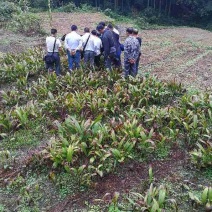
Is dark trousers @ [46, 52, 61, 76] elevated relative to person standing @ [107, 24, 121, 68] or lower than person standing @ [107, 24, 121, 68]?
lower

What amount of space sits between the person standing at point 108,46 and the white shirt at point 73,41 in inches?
27.1

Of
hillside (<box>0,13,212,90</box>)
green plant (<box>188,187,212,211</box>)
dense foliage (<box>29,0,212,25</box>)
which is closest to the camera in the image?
green plant (<box>188,187,212,211</box>)

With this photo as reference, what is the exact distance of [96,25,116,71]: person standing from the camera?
9297mm

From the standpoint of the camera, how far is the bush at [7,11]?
1911 cm

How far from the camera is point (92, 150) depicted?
589 centimetres

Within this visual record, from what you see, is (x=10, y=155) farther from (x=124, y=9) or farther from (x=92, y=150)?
(x=124, y=9)

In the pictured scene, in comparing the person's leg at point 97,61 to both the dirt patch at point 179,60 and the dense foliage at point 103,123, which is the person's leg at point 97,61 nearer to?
the dense foliage at point 103,123

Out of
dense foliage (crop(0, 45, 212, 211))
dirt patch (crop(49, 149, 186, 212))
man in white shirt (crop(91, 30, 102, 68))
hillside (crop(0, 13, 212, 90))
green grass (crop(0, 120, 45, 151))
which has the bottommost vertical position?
hillside (crop(0, 13, 212, 90))

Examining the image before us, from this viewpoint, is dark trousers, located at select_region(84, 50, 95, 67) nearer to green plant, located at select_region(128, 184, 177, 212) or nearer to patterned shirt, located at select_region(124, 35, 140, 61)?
patterned shirt, located at select_region(124, 35, 140, 61)

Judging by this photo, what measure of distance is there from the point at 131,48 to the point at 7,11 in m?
13.0

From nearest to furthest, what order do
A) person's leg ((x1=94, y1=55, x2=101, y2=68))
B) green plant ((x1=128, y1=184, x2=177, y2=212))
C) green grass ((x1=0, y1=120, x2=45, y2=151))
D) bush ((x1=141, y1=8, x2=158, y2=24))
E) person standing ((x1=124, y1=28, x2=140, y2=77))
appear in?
1. green plant ((x1=128, y1=184, x2=177, y2=212))
2. green grass ((x1=0, y1=120, x2=45, y2=151))
3. person standing ((x1=124, y1=28, x2=140, y2=77))
4. person's leg ((x1=94, y1=55, x2=101, y2=68))
5. bush ((x1=141, y1=8, x2=158, y2=24))

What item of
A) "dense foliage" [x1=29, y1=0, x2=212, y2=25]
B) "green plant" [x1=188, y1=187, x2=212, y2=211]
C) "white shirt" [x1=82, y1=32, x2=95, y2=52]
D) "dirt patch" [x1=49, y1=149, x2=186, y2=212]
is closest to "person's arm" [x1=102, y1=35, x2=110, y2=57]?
"white shirt" [x1=82, y1=32, x2=95, y2=52]

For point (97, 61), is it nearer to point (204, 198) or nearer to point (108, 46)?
point (108, 46)

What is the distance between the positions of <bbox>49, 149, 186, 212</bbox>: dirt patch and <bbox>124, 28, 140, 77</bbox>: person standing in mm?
3591
